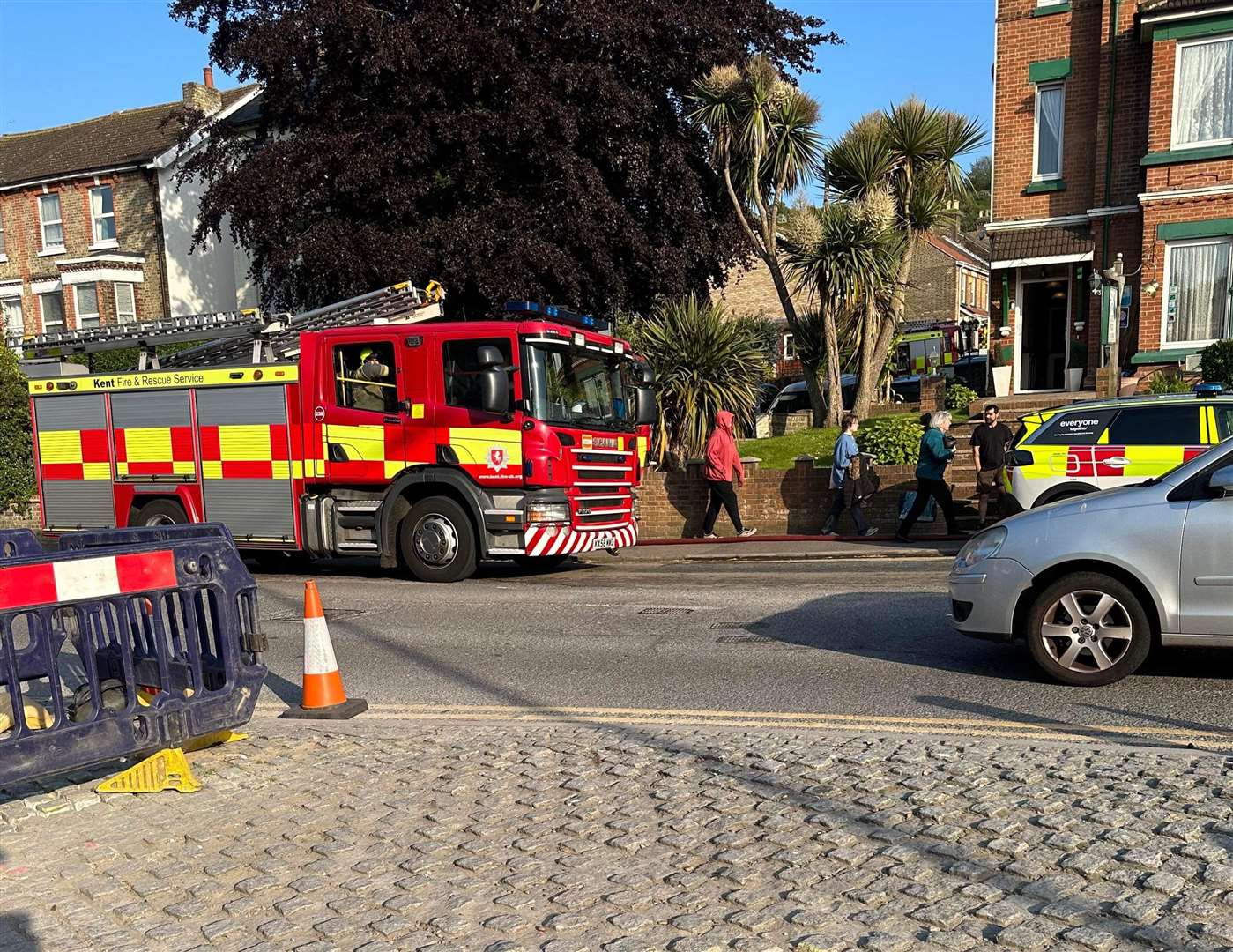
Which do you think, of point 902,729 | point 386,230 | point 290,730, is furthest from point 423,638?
point 386,230

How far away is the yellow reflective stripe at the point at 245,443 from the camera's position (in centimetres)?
1280

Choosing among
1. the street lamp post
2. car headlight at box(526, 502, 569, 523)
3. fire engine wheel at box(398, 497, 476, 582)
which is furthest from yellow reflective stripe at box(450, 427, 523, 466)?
the street lamp post

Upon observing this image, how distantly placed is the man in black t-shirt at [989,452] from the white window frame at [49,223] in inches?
1182

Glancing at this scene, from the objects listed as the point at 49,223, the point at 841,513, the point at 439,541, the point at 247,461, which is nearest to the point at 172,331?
the point at 247,461

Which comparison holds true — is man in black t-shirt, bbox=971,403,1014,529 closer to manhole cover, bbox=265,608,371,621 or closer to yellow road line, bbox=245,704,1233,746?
manhole cover, bbox=265,608,371,621

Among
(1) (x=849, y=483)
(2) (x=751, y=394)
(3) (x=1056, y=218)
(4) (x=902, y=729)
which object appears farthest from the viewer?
(3) (x=1056, y=218)

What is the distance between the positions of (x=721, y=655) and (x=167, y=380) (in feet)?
28.4

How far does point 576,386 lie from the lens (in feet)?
39.9

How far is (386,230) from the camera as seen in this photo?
19.1 meters

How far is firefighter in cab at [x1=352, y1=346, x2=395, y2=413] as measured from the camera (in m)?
12.0

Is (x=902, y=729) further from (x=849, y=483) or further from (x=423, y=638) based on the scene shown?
(x=849, y=483)

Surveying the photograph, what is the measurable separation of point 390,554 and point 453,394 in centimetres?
199

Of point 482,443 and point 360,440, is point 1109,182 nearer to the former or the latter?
point 482,443

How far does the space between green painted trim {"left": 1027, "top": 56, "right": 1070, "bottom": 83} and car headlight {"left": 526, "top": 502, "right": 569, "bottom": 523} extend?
1546cm
